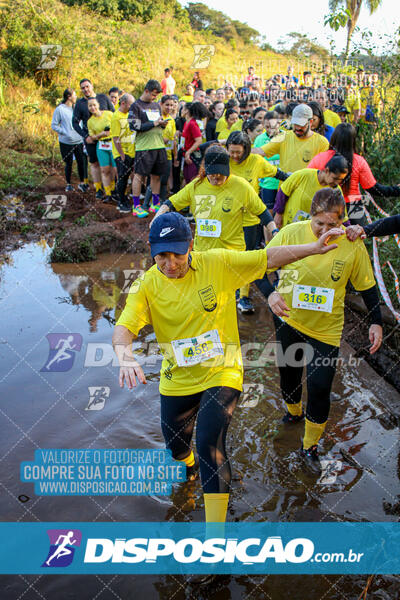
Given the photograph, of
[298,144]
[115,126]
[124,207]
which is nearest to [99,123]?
[115,126]

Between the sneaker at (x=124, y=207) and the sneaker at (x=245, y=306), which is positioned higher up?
the sneaker at (x=124, y=207)

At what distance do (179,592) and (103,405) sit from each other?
6.71 feet

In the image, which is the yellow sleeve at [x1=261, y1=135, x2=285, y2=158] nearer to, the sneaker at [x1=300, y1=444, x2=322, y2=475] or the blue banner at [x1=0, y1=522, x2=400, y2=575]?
the sneaker at [x1=300, y1=444, x2=322, y2=475]

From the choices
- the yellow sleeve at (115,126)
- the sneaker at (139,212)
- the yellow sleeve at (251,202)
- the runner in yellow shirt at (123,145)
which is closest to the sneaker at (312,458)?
the yellow sleeve at (251,202)

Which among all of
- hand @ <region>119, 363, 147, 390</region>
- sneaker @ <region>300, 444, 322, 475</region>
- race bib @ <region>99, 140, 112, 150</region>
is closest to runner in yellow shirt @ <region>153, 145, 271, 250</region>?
sneaker @ <region>300, 444, 322, 475</region>

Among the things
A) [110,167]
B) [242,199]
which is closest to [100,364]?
[242,199]

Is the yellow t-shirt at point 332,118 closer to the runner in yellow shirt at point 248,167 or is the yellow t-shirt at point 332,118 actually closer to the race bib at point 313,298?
the runner in yellow shirt at point 248,167

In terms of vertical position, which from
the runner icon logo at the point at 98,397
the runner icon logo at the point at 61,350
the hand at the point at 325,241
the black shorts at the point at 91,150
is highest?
the hand at the point at 325,241

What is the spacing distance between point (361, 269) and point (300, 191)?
1.48 meters

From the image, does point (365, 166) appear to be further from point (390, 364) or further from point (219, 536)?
point (219, 536)

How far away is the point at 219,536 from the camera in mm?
2883

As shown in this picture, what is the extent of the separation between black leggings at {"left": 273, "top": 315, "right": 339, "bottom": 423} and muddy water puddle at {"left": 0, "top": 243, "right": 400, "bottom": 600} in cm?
61

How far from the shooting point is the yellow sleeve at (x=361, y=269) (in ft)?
11.7

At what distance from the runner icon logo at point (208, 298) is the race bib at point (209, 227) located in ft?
7.82
